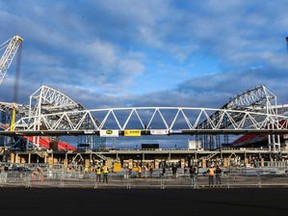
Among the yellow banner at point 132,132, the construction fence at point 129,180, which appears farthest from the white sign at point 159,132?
the construction fence at point 129,180

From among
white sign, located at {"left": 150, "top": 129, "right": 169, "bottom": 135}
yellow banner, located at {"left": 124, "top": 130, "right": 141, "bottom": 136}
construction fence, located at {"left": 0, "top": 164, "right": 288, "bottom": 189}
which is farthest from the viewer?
yellow banner, located at {"left": 124, "top": 130, "right": 141, "bottom": 136}

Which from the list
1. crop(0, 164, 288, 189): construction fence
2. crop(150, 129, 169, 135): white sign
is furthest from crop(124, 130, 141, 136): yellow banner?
crop(0, 164, 288, 189): construction fence

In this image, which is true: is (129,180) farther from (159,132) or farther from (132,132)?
(132,132)

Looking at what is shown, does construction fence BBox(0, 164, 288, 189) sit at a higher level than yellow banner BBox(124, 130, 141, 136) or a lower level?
lower

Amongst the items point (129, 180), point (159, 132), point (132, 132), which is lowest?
point (129, 180)

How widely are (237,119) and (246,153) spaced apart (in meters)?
18.1

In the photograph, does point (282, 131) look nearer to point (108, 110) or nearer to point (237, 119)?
point (237, 119)

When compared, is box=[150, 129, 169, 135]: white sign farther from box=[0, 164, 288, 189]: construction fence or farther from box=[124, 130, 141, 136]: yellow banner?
box=[0, 164, 288, 189]: construction fence

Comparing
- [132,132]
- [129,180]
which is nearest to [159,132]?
[132,132]

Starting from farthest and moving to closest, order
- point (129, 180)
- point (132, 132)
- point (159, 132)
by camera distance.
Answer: point (132, 132) < point (159, 132) < point (129, 180)
